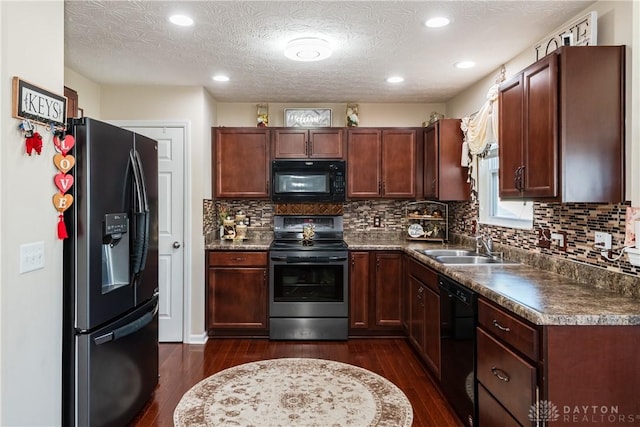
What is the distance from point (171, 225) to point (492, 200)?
303 centimetres

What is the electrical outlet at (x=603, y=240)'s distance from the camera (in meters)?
2.07

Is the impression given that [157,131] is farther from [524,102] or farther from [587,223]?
[587,223]

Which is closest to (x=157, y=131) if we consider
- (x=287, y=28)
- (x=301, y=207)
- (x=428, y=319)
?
(x=301, y=207)

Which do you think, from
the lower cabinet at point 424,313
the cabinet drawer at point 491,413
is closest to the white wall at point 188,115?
the lower cabinet at point 424,313

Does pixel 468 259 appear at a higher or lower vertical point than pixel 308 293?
higher

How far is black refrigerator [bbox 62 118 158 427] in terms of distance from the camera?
1.96 metres

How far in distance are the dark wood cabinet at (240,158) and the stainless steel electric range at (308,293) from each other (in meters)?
0.84

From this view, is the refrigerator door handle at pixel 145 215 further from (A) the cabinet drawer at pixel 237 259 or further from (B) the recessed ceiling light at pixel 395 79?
(B) the recessed ceiling light at pixel 395 79

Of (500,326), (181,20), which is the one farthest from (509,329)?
(181,20)

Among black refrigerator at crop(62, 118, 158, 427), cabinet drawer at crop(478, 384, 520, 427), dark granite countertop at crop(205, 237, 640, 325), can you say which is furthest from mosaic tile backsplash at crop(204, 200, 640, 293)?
black refrigerator at crop(62, 118, 158, 427)

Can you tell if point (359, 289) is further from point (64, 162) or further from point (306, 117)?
point (64, 162)

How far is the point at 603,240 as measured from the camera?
2.11 meters

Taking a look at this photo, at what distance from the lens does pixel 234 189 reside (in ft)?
13.9

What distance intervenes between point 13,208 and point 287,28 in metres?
1.81
